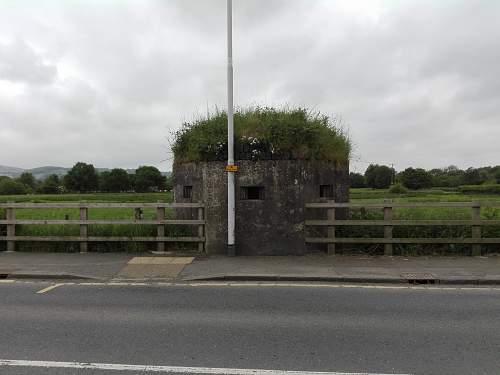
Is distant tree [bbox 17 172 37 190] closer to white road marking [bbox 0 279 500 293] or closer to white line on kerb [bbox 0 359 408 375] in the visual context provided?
white road marking [bbox 0 279 500 293]

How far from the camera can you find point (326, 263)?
29.8 feet

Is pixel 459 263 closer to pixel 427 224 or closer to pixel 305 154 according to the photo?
pixel 427 224

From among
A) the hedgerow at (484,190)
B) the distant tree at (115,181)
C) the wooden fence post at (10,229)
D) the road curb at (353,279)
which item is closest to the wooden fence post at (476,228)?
the road curb at (353,279)

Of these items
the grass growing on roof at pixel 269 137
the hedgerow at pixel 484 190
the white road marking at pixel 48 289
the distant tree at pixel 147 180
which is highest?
the distant tree at pixel 147 180

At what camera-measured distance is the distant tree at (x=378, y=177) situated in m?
114

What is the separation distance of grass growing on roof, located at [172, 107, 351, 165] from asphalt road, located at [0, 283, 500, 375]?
3937mm

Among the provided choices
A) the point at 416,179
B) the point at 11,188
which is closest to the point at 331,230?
the point at 416,179

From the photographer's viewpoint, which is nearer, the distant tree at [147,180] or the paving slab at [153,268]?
the paving slab at [153,268]

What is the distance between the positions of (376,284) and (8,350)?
5.74 metres

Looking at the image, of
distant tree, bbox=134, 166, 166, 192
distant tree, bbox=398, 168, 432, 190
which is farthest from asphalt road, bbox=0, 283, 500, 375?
distant tree, bbox=134, 166, 166, 192

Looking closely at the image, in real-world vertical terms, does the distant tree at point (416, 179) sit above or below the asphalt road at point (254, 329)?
above

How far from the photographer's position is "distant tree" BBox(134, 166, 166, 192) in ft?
465

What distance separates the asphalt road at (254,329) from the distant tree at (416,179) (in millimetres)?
114206

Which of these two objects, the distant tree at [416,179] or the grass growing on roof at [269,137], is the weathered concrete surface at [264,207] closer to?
the grass growing on roof at [269,137]
